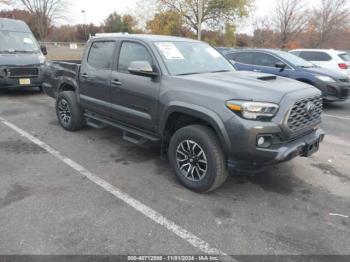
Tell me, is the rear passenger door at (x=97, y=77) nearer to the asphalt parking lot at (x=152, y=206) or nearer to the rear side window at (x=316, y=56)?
the asphalt parking lot at (x=152, y=206)

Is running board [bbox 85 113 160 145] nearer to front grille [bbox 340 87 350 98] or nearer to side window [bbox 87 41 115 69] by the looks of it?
side window [bbox 87 41 115 69]

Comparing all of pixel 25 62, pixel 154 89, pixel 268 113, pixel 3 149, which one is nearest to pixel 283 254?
pixel 268 113

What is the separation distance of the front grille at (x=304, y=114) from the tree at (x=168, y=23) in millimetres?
28038

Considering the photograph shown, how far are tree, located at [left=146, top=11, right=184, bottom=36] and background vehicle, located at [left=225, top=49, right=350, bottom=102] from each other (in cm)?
2265

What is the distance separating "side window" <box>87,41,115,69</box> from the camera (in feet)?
14.8

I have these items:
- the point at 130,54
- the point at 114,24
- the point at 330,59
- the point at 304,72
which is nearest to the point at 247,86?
the point at 130,54

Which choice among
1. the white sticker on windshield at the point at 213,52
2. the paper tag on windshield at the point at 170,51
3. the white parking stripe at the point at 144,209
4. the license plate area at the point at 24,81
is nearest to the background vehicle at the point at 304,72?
the white sticker on windshield at the point at 213,52

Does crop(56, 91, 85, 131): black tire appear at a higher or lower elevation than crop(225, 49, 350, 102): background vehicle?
lower

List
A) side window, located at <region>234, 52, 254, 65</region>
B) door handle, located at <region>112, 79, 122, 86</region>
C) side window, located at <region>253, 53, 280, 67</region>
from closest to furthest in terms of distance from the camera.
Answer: door handle, located at <region>112, 79, 122, 86</region>
side window, located at <region>253, 53, 280, 67</region>
side window, located at <region>234, 52, 254, 65</region>

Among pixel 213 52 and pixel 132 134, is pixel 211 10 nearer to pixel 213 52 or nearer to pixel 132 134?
pixel 213 52

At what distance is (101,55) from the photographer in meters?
4.73

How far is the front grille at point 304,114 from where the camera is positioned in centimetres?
307

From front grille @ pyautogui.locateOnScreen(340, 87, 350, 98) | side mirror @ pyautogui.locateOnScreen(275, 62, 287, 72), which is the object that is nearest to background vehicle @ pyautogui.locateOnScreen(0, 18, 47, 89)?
side mirror @ pyautogui.locateOnScreen(275, 62, 287, 72)

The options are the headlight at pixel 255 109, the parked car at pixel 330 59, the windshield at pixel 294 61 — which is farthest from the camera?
the parked car at pixel 330 59
